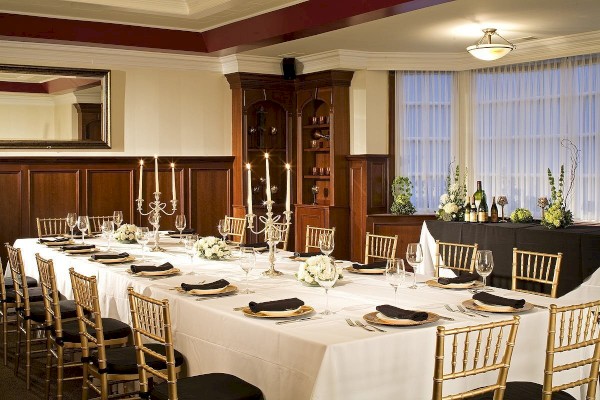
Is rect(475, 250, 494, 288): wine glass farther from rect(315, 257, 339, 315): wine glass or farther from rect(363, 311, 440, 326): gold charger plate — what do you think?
rect(315, 257, 339, 315): wine glass

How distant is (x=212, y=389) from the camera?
331 cm

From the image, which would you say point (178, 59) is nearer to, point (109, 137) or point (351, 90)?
point (109, 137)

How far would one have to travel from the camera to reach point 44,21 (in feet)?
24.1

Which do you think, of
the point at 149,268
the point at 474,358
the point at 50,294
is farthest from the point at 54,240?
the point at 474,358

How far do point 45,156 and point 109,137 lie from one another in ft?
2.46

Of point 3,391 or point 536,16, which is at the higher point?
point 536,16

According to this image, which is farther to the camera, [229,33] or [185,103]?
[185,103]

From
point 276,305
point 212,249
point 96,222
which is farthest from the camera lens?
point 96,222

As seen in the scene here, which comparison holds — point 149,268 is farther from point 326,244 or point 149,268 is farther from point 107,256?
point 326,244

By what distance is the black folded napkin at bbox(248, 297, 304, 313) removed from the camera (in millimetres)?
3456

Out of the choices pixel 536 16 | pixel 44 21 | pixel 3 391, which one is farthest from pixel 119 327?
pixel 536 16

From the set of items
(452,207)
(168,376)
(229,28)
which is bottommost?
(168,376)

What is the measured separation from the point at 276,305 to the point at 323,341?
53 centimetres

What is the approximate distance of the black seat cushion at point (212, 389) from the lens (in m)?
3.23
